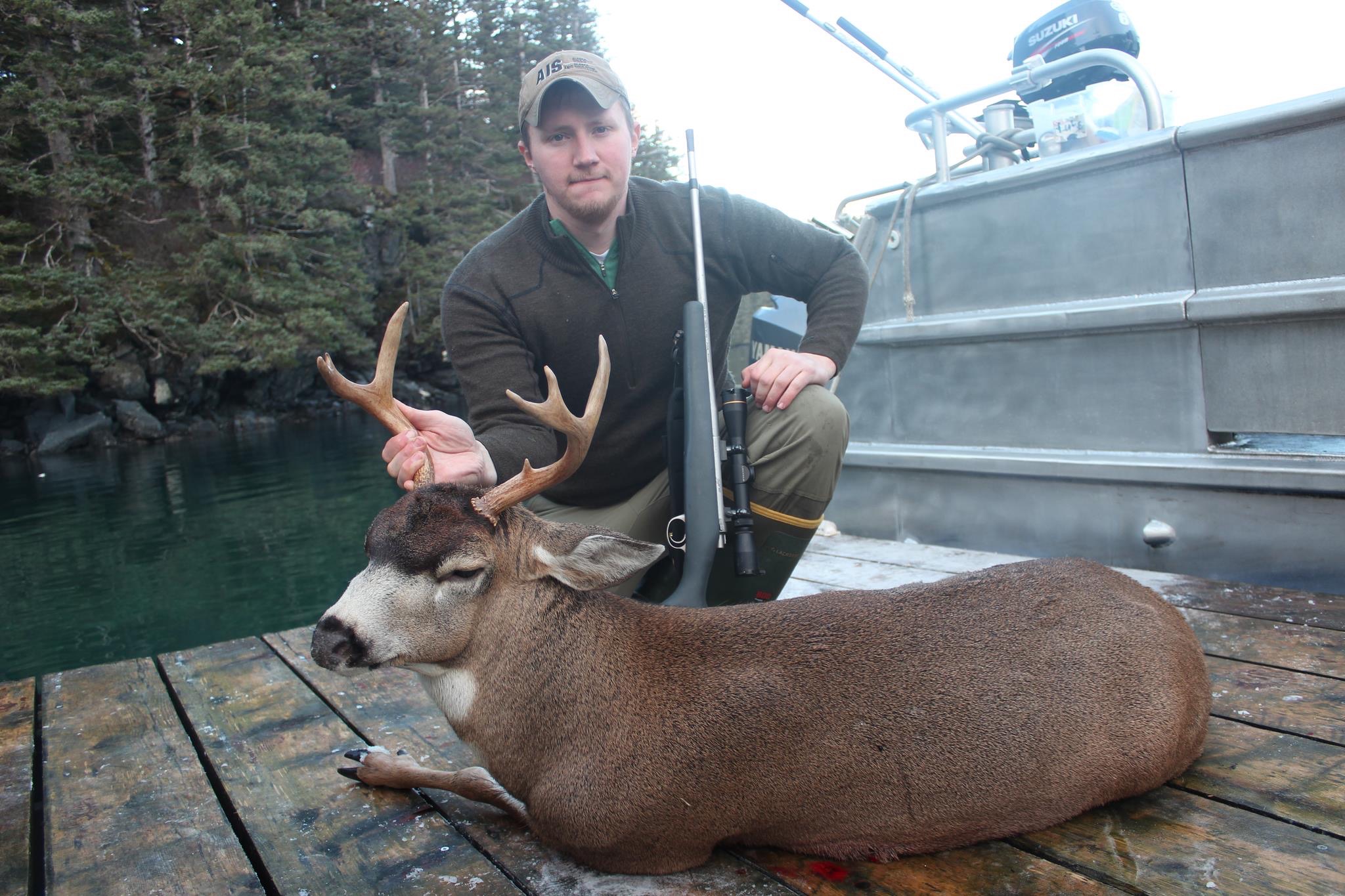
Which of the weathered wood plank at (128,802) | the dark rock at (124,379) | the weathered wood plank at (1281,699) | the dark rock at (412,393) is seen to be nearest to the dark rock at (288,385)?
the dark rock at (412,393)

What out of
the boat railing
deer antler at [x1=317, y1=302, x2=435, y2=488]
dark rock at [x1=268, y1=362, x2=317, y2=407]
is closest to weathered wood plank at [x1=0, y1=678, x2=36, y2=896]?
deer antler at [x1=317, y1=302, x2=435, y2=488]

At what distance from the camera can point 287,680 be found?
13.7 feet

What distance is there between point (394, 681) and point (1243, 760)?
297 cm

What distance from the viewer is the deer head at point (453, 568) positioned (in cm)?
248

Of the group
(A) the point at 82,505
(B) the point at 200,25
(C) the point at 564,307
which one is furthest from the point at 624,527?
(B) the point at 200,25

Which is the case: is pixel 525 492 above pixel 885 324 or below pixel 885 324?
below

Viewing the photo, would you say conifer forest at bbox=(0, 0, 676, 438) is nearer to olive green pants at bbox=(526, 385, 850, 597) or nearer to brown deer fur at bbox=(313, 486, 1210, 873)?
olive green pants at bbox=(526, 385, 850, 597)

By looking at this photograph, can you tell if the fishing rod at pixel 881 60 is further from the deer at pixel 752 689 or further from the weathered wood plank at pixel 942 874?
the weathered wood plank at pixel 942 874

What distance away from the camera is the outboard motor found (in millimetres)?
5797

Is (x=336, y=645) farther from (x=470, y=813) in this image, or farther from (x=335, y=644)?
(x=470, y=813)

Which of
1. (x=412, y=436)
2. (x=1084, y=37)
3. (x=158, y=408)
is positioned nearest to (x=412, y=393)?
(x=158, y=408)

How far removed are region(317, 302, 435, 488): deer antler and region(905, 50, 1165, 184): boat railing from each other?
4.03m

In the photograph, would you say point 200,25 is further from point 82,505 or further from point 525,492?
point 525,492

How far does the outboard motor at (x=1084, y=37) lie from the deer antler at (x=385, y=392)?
436 cm
